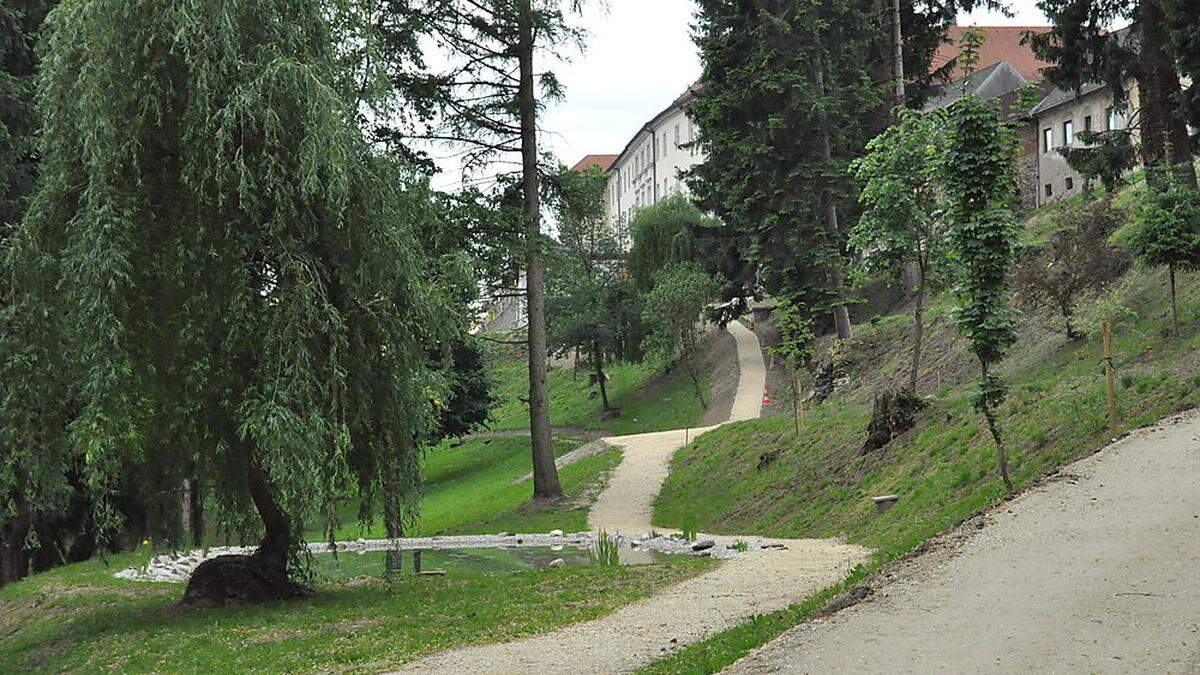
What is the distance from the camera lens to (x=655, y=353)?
153ft

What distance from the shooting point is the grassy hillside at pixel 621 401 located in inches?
1726

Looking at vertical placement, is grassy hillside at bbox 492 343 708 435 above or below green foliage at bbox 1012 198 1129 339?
below

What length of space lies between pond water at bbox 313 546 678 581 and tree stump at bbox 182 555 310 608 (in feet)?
7.65

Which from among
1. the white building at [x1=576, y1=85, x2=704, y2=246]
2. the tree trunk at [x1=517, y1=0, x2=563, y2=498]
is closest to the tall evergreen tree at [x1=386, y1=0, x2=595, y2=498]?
the tree trunk at [x1=517, y1=0, x2=563, y2=498]

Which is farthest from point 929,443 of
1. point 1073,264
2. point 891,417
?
point 1073,264

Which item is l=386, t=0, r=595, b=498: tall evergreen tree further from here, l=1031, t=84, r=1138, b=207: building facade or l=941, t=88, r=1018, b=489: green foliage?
l=1031, t=84, r=1138, b=207: building facade

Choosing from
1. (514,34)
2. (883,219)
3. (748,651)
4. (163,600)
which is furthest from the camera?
(514,34)

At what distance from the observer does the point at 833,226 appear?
1261 inches

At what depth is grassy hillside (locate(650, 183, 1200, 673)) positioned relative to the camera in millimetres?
14117

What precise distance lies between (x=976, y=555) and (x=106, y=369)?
30.1 ft

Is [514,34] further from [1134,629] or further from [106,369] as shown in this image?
[1134,629]

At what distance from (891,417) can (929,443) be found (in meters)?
1.67

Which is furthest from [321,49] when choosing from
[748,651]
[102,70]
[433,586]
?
[748,651]

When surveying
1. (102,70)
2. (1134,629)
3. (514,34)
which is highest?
(514,34)
